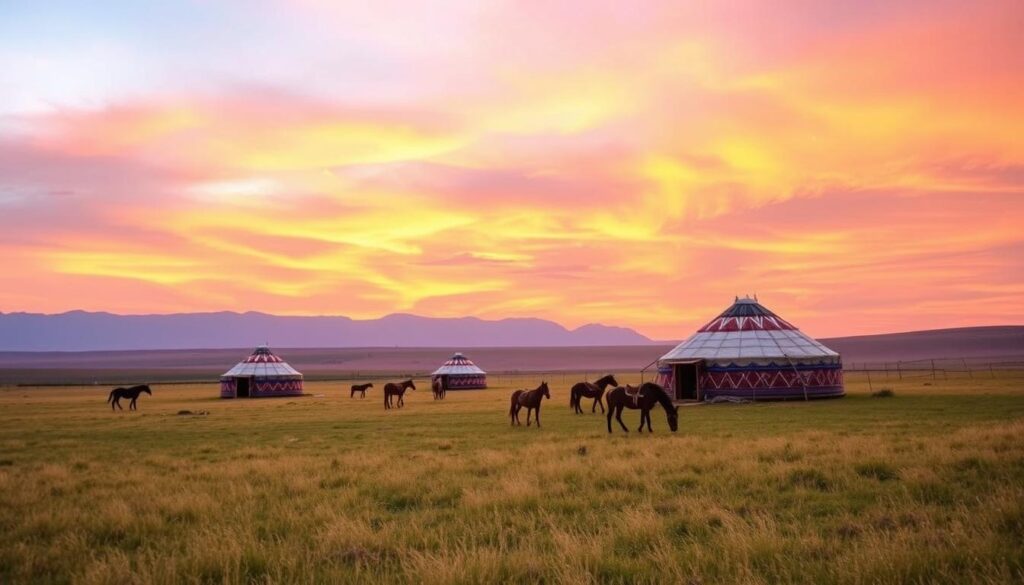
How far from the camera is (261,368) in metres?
61.1

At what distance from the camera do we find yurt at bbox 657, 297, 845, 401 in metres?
38.9

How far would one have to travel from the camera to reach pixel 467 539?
898 centimetres

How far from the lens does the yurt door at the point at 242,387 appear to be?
59.3m

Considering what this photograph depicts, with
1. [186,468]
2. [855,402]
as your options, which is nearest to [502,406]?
[855,402]

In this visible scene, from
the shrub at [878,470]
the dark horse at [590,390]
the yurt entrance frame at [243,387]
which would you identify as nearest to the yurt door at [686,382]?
the dark horse at [590,390]

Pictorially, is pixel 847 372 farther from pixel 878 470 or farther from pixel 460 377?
pixel 878 470

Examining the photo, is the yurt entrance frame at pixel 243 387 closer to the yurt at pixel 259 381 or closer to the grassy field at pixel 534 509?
the yurt at pixel 259 381

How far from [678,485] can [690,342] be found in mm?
30892

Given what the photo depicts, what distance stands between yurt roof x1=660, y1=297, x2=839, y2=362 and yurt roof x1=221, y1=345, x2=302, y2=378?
1315 inches

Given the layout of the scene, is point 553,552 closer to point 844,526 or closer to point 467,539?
point 467,539

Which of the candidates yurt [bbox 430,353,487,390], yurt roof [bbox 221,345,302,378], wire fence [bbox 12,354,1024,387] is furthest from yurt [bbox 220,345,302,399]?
wire fence [bbox 12,354,1024,387]

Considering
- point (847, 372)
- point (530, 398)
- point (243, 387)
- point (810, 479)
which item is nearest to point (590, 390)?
point (530, 398)

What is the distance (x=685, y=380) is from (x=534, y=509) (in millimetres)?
32235

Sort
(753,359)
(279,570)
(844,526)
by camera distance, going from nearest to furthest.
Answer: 1. (279,570)
2. (844,526)
3. (753,359)
